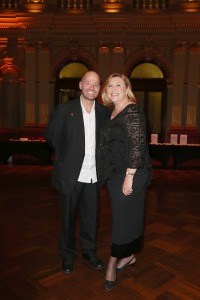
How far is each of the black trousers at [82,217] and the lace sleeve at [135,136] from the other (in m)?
0.59

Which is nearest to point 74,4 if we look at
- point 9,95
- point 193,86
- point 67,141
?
point 9,95

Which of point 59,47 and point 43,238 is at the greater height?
point 59,47

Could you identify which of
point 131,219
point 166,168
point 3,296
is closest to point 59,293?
point 3,296

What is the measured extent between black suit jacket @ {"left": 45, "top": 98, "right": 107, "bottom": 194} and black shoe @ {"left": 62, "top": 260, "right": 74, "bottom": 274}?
629mm

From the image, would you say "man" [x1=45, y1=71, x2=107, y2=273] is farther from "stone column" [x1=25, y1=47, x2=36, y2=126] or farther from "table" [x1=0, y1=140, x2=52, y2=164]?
"stone column" [x1=25, y1=47, x2=36, y2=126]

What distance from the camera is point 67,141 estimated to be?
2.51 meters

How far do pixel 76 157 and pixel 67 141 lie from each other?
157 millimetres

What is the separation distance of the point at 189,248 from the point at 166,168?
5000 mm

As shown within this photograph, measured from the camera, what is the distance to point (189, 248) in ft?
10.3

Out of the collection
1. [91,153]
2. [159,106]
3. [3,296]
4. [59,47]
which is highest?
[59,47]

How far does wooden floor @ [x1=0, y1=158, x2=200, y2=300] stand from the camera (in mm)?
2328

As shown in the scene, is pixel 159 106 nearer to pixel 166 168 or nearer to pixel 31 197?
pixel 166 168

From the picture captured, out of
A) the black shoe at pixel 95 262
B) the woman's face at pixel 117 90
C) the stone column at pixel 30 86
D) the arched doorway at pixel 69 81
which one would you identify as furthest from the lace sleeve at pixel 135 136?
the arched doorway at pixel 69 81

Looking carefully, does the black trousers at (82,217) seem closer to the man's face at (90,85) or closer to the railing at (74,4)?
the man's face at (90,85)
